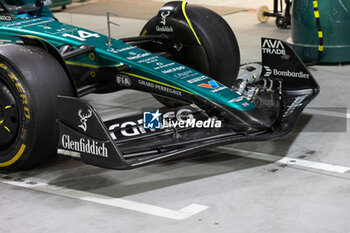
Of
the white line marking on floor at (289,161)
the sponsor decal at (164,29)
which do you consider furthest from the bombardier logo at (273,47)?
the white line marking on floor at (289,161)

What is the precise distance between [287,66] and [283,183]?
1458mm

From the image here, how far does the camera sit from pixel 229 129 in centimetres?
471

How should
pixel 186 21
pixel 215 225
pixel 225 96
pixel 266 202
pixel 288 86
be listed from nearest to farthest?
pixel 215 225, pixel 266 202, pixel 225 96, pixel 288 86, pixel 186 21

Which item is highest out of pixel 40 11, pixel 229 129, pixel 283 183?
pixel 40 11

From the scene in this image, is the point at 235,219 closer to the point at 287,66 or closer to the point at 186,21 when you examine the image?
the point at 287,66

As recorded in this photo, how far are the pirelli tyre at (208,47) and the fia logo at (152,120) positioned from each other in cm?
144

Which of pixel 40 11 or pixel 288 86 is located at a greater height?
pixel 40 11

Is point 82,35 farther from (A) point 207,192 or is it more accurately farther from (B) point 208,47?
(A) point 207,192

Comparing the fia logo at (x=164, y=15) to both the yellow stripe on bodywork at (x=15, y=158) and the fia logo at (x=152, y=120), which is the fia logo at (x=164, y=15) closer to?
the fia logo at (x=152, y=120)

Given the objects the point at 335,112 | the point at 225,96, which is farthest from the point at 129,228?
the point at 335,112

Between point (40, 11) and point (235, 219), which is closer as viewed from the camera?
point (235, 219)

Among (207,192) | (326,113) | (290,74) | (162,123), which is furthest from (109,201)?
(326,113)

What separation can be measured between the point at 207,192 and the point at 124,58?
4.90 feet

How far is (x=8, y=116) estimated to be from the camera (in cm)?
473
